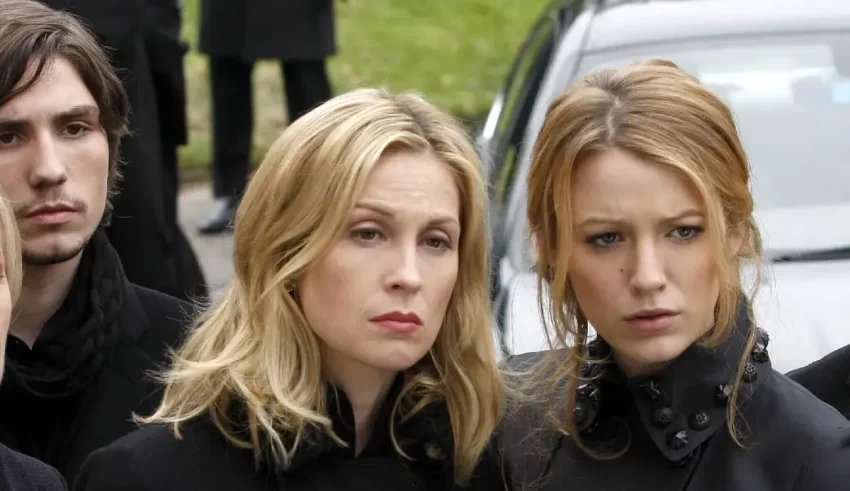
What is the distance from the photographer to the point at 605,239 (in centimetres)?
271

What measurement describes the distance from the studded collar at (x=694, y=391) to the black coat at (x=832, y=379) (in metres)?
0.31

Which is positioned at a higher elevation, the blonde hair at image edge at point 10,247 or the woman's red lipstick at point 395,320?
the blonde hair at image edge at point 10,247

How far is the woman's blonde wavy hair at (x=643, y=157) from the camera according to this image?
8.73 ft

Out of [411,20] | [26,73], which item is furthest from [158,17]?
[411,20]

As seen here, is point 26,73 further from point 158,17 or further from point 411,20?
point 411,20

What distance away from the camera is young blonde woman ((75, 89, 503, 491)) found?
2732 millimetres

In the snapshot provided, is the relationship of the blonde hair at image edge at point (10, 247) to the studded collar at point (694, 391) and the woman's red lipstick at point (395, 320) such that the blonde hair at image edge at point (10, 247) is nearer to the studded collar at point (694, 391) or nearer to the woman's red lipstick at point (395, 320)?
the woman's red lipstick at point (395, 320)

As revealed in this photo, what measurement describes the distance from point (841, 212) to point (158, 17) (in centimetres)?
206

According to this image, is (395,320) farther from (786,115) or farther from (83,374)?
(786,115)

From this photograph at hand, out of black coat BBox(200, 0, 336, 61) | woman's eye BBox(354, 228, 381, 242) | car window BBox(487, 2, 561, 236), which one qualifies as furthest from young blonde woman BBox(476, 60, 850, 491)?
black coat BBox(200, 0, 336, 61)

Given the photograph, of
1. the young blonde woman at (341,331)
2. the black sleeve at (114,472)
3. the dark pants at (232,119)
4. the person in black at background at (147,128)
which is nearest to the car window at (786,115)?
the person in black at background at (147,128)

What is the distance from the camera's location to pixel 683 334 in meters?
2.68

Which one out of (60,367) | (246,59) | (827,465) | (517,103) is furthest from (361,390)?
(246,59)

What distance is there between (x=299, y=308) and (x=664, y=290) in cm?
63
